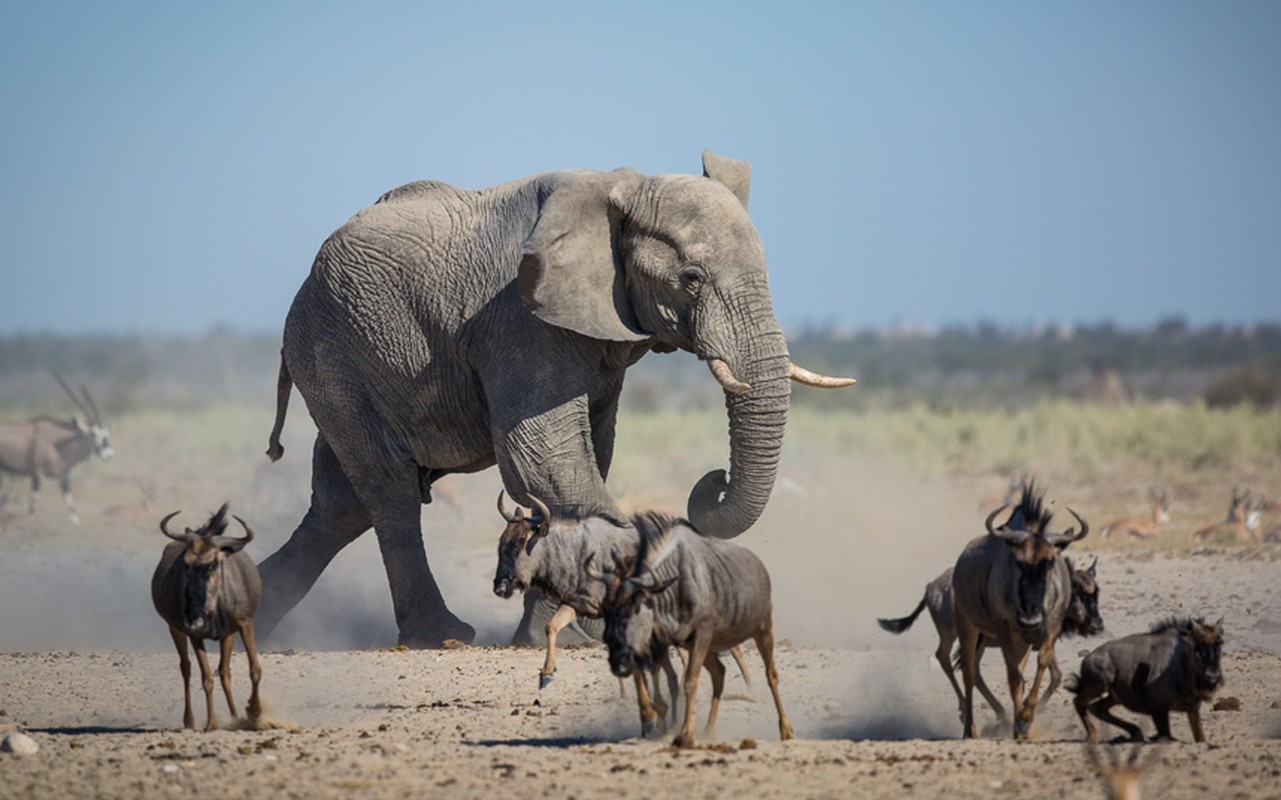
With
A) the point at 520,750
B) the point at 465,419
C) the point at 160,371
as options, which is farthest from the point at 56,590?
the point at 160,371

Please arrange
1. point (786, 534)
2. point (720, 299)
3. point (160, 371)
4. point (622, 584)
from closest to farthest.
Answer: point (622, 584) < point (720, 299) < point (786, 534) < point (160, 371)

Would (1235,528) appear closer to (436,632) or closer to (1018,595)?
(436,632)

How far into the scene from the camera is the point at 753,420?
12500 millimetres

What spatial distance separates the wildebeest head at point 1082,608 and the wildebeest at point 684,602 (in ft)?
5.59

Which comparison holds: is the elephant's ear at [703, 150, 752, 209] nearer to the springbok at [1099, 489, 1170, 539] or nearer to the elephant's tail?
the elephant's tail

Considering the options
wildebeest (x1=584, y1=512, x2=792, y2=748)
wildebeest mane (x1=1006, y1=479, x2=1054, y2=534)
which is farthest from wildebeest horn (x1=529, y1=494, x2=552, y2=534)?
wildebeest mane (x1=1006, y1=479, x2=1054, y2=534)

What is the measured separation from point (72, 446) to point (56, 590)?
7833 millimetres

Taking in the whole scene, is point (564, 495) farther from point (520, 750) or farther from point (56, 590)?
point (56, 590)

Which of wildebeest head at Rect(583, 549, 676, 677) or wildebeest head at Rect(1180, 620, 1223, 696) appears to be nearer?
wildebeest head at Rect(583, 549, 676, 677)

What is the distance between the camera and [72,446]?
26.4 m

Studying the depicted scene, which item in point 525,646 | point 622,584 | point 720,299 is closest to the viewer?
point 622,584

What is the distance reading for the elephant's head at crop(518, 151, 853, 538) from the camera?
1250cm

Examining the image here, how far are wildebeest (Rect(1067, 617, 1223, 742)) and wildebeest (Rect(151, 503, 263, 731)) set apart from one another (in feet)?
14.5

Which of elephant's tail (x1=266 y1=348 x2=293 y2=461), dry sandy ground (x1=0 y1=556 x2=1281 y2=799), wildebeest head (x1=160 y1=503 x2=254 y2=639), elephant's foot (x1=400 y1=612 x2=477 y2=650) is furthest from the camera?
elephant's tail (x1=266 y1=348 x2=293 y2=461)
